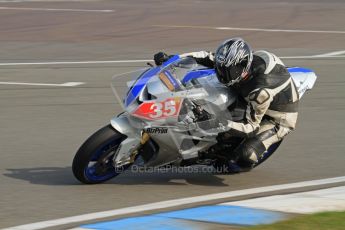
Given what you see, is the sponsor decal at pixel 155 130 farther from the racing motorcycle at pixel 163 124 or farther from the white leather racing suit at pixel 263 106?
the white leather racing suit at pixel 263 106

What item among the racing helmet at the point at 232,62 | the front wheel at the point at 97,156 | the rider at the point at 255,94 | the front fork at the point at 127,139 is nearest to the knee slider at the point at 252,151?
the rider at the point at 255,94

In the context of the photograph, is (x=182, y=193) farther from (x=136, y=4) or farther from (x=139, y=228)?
(x=136, y=4)

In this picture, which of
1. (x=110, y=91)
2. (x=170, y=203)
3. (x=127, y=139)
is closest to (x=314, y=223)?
(x=170, y=203)

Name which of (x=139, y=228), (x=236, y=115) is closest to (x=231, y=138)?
(x=236, y=115)

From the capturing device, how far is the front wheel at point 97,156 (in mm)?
8031

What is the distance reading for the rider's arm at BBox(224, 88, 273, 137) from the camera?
8172 millimetres

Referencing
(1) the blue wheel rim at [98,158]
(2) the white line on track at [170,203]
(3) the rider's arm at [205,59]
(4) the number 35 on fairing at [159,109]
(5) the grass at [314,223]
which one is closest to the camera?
(5) the grass at [314,223]

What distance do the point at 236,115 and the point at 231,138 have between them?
228mm

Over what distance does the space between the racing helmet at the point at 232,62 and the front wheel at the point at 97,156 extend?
1052 mm

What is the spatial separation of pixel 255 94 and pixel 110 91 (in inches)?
236

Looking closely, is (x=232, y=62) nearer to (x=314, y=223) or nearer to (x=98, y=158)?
(x=98, y=158)

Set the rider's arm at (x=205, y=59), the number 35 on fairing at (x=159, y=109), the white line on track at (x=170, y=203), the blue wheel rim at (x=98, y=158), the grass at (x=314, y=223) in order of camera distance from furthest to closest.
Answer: the rider's arm at (x=205, y=59) → the blue wheel rim at (x=98, y=158) → the number 35 on fairing at (x=159, y=109) → the white line on track at (x=170, y=203) → the grass at (x=314, y=223)

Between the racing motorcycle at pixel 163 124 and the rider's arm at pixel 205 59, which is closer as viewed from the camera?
the racing motorcycle at pixel 163 124

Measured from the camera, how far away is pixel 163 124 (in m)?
8.05
